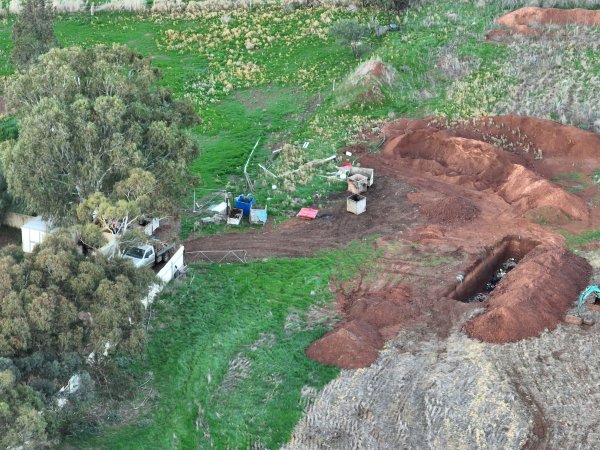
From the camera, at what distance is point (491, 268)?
36.7m

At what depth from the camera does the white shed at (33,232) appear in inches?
1383

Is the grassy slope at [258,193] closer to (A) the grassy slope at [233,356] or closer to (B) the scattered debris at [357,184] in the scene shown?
(A) the grassy slope at [233,356]

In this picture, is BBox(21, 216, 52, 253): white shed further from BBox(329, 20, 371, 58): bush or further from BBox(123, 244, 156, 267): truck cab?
BBox(329, 20, 371, 58): bush

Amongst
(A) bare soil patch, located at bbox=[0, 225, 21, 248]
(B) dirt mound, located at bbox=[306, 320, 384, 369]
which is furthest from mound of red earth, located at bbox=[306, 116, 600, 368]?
(A) bare soil patch, located at bbox=[0, 225, 21, 248]

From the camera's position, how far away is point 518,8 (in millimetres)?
63344

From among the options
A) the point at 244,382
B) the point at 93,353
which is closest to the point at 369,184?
the point at 244,382

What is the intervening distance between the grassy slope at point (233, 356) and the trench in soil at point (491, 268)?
4330 mm

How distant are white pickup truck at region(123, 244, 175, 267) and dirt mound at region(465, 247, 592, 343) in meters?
12.8

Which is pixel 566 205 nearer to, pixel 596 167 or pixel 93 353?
pixel 596 167

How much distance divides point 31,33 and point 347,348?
101 feet

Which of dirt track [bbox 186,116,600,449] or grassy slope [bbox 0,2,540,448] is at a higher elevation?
grassy slope [bbox 0,2,540,448]

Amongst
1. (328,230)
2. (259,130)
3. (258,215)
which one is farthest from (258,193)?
(259,130)

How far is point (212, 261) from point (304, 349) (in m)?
7.50

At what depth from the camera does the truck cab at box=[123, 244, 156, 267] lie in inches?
1334
